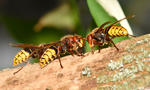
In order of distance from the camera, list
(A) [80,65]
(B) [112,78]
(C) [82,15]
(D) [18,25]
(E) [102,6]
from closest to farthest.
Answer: (B) [112,78], (A) [80,65], (E) [102,6], (D) [18,25], (C) [82,15]

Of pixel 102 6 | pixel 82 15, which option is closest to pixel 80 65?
pixel 102 6

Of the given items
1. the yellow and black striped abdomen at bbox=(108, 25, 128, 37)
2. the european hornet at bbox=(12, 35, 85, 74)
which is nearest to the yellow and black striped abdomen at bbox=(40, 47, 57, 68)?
the european hornet at bbox=(12, 35, 85, 74)

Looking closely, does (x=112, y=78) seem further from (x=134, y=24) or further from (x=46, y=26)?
(x=134, y=24)

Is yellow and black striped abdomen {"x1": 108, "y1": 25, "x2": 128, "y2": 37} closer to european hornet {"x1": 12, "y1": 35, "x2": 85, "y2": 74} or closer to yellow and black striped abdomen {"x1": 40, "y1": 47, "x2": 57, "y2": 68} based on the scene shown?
european hornet {"x1": 12, "y1": 35, "x2": 85, "y2": 74}

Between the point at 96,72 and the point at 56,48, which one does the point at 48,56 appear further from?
the point at 96,72

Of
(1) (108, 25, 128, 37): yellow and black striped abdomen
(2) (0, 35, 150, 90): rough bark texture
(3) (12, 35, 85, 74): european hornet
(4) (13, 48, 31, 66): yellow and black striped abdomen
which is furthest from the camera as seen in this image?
(4) (13, 48, 31, 66): yellow and black striped abdomen

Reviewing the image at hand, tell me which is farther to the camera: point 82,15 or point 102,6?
point 82,15

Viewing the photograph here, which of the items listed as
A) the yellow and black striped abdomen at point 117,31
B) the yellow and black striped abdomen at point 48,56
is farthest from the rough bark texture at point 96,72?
the yellow and black striped abdomen at point 117,31
